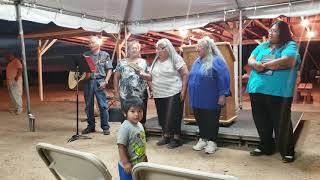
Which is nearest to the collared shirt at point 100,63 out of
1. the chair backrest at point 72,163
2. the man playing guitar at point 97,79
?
the man playing guitar at point 97,79

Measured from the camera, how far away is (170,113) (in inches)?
197

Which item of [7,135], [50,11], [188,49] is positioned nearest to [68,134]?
[7,135]

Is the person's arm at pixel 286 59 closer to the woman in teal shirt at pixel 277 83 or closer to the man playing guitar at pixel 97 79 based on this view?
the woman in teal shirt at pixel 277 83

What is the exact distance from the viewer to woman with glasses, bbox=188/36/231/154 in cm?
451

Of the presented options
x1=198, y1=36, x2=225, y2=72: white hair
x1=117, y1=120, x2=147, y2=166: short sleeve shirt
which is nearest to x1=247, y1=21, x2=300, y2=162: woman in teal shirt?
x1=198, y1=36, x2=225, y2=72: white hair

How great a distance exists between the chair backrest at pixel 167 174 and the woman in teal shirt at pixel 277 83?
109 inches

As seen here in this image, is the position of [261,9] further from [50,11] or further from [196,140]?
[50,11]

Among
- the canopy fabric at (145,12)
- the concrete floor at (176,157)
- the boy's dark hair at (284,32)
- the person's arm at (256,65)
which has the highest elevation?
the canopy fabric at (145,12)

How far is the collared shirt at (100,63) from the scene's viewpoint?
6020 millimetres

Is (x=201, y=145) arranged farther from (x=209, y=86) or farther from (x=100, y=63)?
(x=100, y=63)

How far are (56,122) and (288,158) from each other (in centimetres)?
559

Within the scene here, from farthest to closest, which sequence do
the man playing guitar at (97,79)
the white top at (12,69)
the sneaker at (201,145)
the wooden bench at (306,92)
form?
the wooden bench at (306,92), the white top at (12,69), the man playing guitar at (97,79), the sneaker at (201,145)

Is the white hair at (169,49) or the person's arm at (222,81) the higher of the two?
the white hair at (169,49)

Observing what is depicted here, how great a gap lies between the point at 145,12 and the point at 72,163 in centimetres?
603
